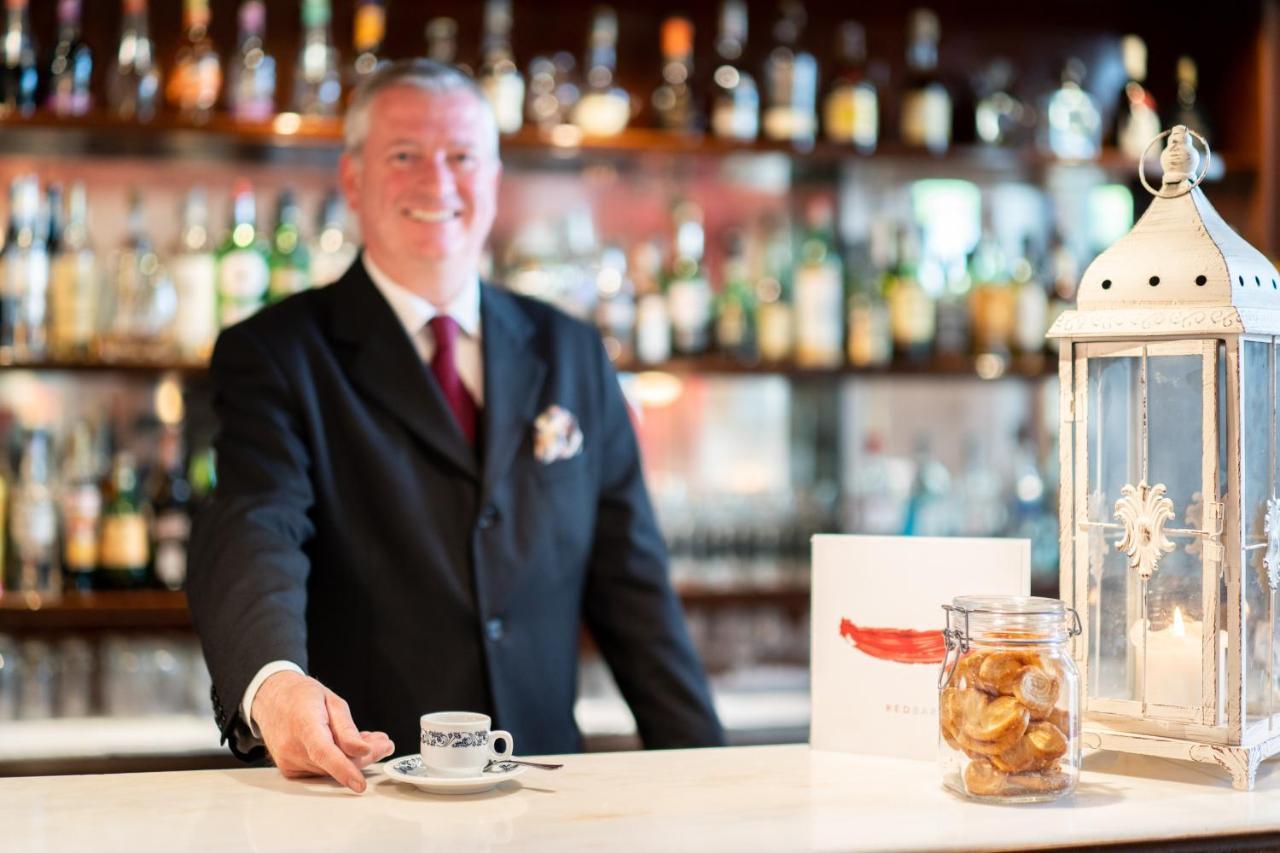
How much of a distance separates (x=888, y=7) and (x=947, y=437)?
1068 millimetres

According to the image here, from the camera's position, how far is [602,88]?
10.9 feet

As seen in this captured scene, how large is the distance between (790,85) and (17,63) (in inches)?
66.1

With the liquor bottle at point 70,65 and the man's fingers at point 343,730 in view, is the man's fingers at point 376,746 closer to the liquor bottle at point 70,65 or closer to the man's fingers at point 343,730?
the man's fingers at point 343,730

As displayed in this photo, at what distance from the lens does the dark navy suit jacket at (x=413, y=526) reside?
190 centimetres

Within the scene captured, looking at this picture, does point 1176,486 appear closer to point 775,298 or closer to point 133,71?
point 775,298

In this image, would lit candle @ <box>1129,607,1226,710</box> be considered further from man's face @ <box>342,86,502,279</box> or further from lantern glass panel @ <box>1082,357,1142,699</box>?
man's face @ <box>342,86,502,279</box>

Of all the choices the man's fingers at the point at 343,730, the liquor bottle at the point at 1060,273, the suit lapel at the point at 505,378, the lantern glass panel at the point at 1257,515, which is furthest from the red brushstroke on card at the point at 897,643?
the liquor bottle at the point at 1060,273

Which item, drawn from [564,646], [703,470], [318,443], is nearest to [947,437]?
[703,470]

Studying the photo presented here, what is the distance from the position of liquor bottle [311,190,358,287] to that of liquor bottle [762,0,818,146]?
97 cm

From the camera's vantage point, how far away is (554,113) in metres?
3.26

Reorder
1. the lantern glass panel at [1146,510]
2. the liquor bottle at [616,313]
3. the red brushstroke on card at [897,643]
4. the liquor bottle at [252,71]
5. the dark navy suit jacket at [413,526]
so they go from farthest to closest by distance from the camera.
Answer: the liquor bottle at [616,313] → the liquor bottle at [252,71] → the dark navy suit jacket at [413,526] → the red brushstroke on card at [897,643] → the lantern glass panel at [1146,510]

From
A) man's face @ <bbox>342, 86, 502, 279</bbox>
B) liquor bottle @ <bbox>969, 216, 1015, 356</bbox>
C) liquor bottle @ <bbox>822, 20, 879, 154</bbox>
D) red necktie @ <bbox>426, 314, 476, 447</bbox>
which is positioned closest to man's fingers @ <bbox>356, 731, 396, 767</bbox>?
red necktie @ <bbox>426, 314, 476, 447</bbox>

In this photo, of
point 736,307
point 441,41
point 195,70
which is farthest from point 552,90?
point 195,70

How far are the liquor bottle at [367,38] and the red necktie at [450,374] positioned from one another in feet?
4.29
